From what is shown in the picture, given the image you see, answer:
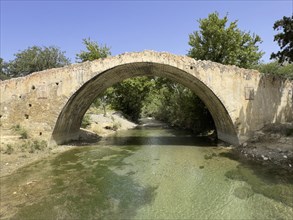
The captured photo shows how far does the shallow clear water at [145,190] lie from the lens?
6.80 m

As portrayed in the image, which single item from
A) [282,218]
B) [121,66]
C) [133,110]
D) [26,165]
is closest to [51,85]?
[121,66]

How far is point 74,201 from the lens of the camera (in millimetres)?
7574

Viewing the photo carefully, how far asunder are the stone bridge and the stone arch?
0.12 meters

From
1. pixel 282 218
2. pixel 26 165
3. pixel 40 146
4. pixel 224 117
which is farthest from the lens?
pixel 224 117

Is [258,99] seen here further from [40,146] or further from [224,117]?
[40,146]

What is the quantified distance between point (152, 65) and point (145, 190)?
31.4ft

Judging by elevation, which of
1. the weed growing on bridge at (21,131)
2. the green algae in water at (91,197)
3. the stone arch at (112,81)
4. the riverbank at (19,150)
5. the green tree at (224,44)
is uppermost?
the green tree at (224,44)

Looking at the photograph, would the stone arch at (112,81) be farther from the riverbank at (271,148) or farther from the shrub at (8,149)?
the shrub at (8,149)

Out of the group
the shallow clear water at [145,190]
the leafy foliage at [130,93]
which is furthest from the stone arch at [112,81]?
the leafy foliage at [130,93]

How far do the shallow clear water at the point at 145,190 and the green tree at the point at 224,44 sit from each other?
43.3 feet

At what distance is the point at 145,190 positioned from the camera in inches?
340

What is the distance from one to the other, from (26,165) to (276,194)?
1022 cm

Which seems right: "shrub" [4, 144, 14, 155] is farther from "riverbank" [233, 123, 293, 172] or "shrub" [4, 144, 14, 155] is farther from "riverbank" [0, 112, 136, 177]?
"riverbank" [233, 123, 293, 172]

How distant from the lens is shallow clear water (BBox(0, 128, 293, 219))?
680 cm
